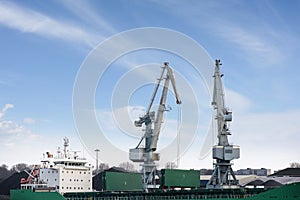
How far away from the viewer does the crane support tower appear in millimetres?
42344

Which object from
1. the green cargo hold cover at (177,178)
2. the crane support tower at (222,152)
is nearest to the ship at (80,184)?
the green cargo hold cover at (177,178)

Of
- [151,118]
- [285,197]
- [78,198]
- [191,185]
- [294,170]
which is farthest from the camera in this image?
[294,170]

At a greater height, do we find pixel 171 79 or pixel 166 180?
pixel 171 79

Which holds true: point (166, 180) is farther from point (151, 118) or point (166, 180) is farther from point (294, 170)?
point (294, 170)

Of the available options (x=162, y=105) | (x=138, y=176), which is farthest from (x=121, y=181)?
(x=162, y=105)

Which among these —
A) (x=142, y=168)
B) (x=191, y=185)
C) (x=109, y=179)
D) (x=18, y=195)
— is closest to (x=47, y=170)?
(x=18, y=195)

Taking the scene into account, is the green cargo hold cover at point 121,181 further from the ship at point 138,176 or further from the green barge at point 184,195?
the green barge at point 184,195

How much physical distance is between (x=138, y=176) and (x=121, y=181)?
389 centimetres

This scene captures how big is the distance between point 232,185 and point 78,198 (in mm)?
15894

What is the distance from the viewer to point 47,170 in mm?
40656

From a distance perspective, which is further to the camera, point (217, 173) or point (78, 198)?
point (217, 173)

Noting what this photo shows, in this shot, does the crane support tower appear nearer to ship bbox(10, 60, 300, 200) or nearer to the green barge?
ship bbox(10, 60, 300, 200)

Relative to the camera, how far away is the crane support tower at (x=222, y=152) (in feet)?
139

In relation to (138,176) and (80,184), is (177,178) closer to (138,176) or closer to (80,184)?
(138,176)
